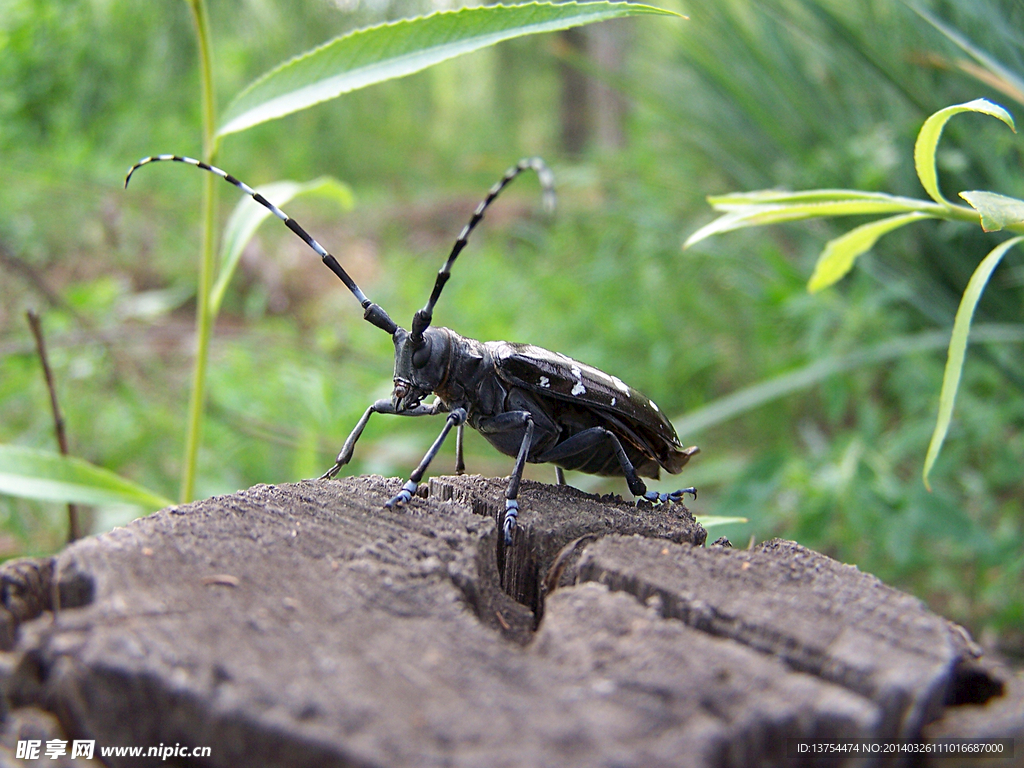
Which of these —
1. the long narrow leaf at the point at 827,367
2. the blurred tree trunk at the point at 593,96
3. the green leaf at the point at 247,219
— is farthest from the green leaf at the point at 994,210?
the blurred tree trunk at the point at 593,96

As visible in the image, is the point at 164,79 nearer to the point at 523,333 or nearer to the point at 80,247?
the point at 80,247

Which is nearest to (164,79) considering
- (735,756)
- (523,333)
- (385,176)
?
(523,333)

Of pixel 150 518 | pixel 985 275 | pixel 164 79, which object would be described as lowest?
pixel 150 518

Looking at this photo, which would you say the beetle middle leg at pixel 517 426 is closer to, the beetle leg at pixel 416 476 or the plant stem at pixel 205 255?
the beetle leg at pixel 416 476

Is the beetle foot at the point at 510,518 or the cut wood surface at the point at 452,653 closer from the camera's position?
the cut wood surface at the point at 452,653

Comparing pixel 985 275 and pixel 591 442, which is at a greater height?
pixel 985 275

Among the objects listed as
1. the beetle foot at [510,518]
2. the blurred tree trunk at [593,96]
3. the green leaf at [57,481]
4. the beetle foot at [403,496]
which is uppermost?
the blurred tree trunk at [593,96]

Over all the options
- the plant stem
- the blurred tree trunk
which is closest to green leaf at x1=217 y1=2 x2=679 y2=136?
the plant stem
